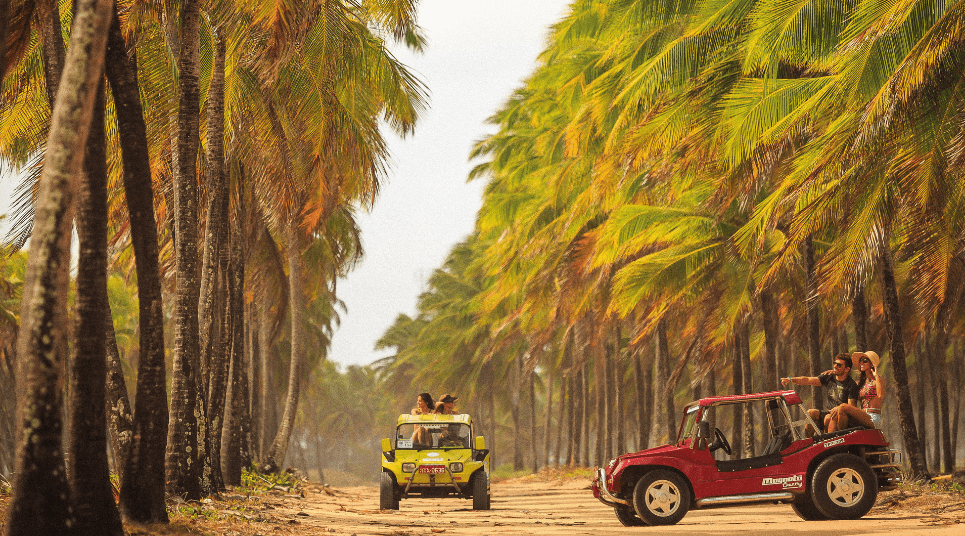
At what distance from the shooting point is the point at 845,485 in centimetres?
996

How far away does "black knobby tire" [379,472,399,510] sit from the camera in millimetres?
13783

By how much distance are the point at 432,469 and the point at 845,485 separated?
620 centimetres

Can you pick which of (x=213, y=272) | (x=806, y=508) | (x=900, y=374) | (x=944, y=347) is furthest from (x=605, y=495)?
(x=944, y=347)

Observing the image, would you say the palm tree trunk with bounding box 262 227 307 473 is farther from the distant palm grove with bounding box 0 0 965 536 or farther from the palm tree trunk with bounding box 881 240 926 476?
the palm tree trunk with bounding box 881 240 926 476

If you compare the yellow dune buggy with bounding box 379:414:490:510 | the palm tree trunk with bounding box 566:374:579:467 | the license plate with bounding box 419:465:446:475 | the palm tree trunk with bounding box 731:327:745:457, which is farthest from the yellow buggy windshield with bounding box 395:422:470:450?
the palm tree trunk with bounding box 566:374:579:467

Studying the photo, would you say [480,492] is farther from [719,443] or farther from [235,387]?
[235,387]

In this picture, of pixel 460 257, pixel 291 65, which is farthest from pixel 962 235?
pixel 460 257

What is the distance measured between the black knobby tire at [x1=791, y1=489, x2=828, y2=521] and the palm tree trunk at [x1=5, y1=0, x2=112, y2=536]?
26.1 feet

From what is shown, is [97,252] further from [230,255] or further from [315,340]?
[315,340]

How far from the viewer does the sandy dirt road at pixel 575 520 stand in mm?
9102

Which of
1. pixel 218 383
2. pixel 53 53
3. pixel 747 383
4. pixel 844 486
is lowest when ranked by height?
pixel 844 486

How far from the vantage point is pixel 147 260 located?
8133mm

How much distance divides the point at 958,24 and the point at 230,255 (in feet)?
39.7

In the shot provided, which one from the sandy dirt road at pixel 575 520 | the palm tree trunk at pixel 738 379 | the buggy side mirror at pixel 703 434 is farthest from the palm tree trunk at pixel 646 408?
the buggy side mirror at pixel 703 434
